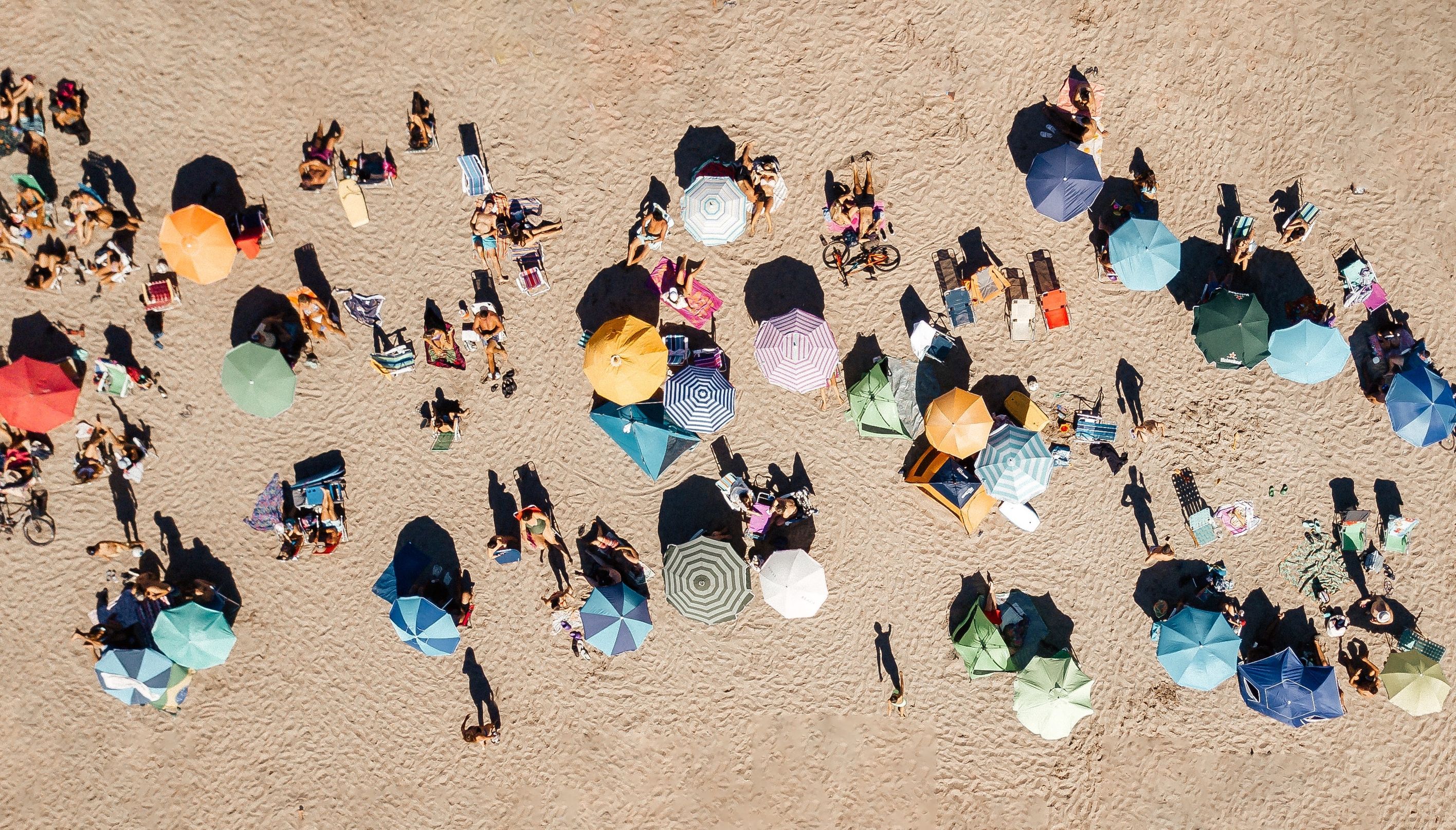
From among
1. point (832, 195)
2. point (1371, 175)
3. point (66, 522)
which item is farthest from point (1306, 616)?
point (66, 522)

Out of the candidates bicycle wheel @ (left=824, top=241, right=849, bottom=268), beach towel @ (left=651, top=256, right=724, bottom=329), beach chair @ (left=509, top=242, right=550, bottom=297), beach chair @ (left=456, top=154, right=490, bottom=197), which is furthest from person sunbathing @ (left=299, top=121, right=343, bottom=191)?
bicycle wheel @ (left=824, top=241, right=849, bottom=268)

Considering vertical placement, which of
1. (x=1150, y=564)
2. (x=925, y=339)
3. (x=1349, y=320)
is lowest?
(x=1150, y=564)

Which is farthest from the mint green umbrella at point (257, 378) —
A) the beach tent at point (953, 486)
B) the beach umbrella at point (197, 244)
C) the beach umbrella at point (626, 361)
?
the beach tent at point (953, 486)

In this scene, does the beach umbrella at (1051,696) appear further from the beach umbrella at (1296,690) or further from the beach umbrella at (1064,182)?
the beach umbrella at (1064,182)

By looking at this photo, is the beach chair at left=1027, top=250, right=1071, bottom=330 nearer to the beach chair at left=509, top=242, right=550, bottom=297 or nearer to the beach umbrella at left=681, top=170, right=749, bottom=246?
the beach umbrella at left=681, top=170, right=749, bottom=246

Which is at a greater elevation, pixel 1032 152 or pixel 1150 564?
A: pixel 1032 152

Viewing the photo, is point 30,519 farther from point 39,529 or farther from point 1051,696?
Answer: point 1051,696

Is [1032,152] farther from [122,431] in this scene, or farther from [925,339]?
[122,431]
